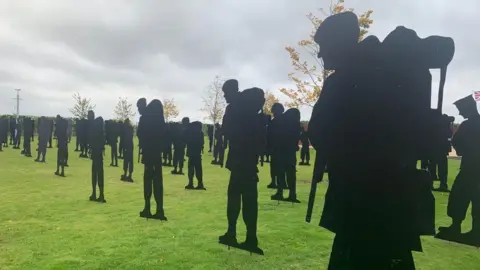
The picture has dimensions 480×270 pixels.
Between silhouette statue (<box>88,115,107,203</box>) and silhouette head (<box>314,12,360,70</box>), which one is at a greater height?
silhouette head (<box>314,12,360,70</box>)

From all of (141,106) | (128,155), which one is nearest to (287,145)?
(141,106)

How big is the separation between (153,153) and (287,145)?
406 centimetres

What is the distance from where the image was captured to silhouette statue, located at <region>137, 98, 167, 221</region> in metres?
8.77

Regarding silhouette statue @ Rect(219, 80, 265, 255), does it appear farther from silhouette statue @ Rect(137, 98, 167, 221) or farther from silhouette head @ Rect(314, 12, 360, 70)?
Answer: silhouette head @ Rect(314, 12, 360, 70)

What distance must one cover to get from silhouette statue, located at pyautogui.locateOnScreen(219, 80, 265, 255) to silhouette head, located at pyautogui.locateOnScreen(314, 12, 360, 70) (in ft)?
13.6

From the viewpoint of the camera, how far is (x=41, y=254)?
6.24 m

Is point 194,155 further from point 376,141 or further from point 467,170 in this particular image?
point 376,141

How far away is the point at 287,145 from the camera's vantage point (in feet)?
36.7

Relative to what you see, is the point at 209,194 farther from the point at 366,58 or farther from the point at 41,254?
the point at 366,58

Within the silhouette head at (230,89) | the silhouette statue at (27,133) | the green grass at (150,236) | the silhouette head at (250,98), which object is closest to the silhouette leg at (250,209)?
the green grass at (150,236)

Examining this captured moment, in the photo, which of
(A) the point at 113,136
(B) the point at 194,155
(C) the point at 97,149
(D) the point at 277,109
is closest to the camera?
(C) the point at 97,149

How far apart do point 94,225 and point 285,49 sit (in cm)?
1688

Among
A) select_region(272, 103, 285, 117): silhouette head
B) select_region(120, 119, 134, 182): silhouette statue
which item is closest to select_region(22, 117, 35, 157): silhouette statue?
select_region(120, 119, 134, 182): silhouette statue

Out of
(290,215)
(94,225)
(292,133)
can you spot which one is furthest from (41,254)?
(292,133)
